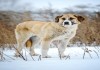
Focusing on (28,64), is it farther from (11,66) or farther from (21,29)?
(21,29)

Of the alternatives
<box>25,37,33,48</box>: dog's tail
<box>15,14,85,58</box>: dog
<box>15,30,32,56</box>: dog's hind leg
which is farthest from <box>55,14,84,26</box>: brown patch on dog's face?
<box>25,37,33,48</box>: dog's tail

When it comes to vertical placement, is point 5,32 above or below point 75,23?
below

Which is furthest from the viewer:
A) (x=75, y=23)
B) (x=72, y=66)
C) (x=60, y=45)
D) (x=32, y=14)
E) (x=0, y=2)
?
(x=32, y=14)

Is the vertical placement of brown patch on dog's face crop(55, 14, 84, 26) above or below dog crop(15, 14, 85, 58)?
above

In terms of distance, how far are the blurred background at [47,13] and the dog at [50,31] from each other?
35 cm

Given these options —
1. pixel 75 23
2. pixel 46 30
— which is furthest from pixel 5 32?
pixel 75 23

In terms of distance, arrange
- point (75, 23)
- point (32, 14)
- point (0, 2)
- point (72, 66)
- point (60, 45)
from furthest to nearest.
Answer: point (32, 14) → point (0, 2) → point (60, 45) → point (75, 23) → point (72, 66)

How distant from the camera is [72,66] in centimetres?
161

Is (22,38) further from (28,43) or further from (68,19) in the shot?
(68,19)

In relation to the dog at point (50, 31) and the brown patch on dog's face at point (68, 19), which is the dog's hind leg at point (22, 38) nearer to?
the dog at point (50, 31)

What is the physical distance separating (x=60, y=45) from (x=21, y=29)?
1.05 ft

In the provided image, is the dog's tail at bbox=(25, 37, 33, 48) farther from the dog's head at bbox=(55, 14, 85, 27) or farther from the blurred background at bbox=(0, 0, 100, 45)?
the dog's head at bbox=(55, 14, 85, 27)

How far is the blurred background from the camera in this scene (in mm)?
2594

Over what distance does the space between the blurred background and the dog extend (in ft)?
1.14
